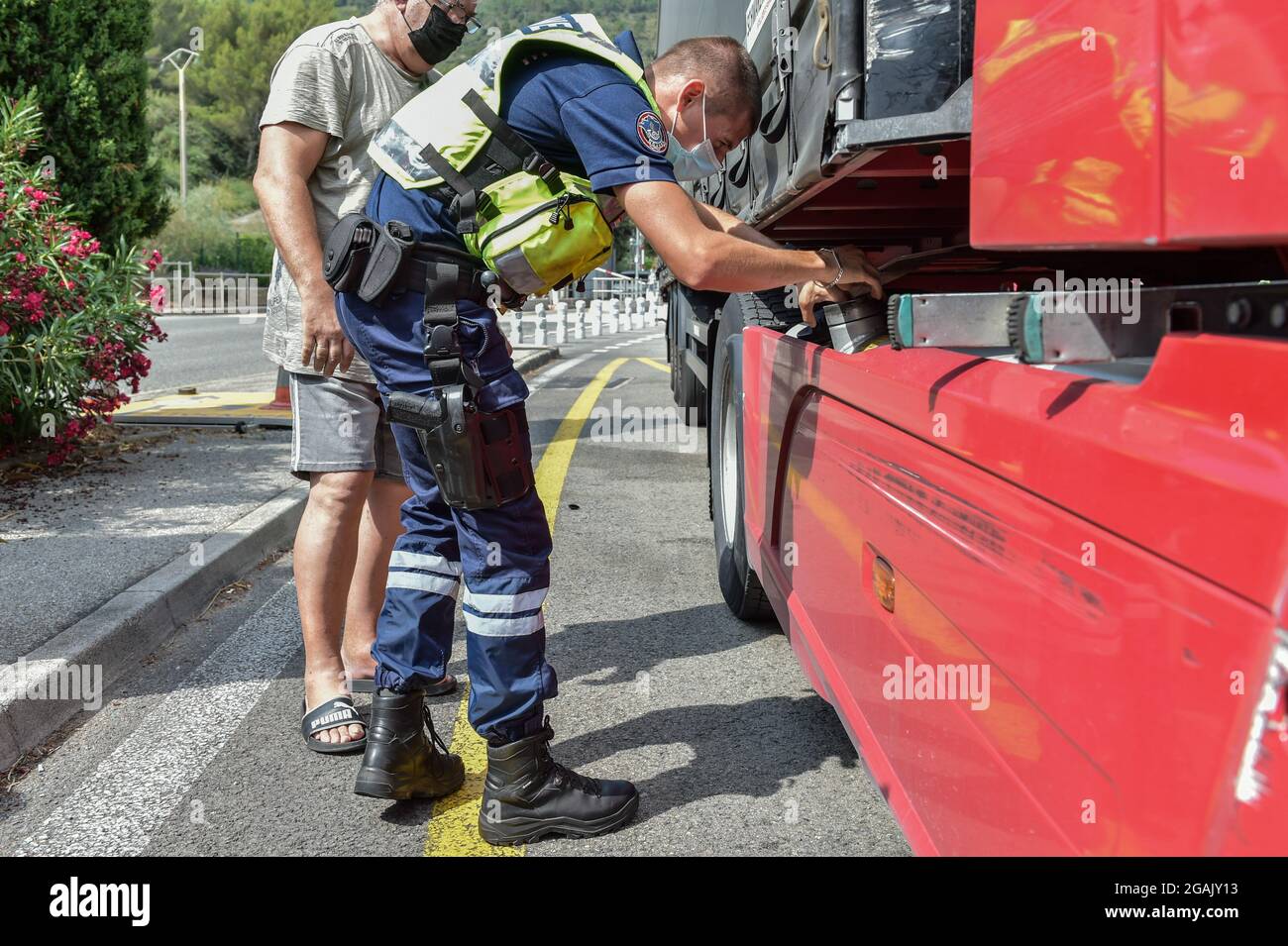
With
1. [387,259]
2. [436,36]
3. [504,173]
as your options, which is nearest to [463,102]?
[504,173]

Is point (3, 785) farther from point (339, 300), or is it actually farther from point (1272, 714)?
point (1272, 714)

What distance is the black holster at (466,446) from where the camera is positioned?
236 cm

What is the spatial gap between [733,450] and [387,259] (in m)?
1.97

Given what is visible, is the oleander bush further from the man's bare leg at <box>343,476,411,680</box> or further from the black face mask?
the black face mask

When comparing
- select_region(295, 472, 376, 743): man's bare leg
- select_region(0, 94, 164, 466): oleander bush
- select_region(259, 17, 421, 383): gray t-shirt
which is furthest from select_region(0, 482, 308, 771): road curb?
select_region(0, 94, 164, 466): oleander bush

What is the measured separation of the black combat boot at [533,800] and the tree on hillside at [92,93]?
30.2 feet

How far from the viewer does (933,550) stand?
167 cm

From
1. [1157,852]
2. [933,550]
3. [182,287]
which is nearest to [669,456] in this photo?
[933,550]

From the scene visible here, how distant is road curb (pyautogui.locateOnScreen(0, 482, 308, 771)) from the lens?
3.00 meters

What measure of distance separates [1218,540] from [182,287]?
1697 inches

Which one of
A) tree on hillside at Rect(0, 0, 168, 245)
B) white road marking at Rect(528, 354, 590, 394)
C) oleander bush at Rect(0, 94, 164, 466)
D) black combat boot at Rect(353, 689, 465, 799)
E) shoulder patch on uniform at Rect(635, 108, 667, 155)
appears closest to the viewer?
shoulder patch on uniform at Rect(635, 108, 667, 155)

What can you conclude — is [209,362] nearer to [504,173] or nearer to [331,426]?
[331,426]

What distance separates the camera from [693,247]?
7.23ft

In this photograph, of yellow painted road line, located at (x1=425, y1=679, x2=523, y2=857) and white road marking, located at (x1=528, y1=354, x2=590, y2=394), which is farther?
white road marking, located at (x1=528, y1=354, x2=590, y2=394)
